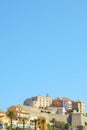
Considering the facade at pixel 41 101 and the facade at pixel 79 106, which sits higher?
the facade at pixel 41 101

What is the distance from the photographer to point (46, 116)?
110 metres

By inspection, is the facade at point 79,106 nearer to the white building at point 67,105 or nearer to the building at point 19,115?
the white building at point 67,105

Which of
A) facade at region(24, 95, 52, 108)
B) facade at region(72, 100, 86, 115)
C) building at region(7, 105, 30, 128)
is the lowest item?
building at region(7, 105, 30, 128)

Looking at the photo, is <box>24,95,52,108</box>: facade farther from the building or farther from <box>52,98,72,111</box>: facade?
the building

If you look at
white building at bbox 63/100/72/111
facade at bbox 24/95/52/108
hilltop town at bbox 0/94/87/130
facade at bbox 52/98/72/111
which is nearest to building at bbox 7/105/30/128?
hilltop town at bbox 0/94/87/130

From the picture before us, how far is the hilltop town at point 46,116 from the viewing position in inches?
3701

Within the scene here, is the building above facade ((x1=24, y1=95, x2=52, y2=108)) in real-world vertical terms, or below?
below

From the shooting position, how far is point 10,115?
93.0 metres

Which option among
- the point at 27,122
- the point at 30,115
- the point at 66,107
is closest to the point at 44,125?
the point at 27,122

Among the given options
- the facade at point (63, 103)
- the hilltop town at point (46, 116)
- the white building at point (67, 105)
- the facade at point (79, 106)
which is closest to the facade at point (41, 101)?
the hilltop town at point (46, 116)

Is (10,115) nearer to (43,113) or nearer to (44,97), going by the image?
(43,113)

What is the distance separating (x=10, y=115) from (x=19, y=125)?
3264 millimetres

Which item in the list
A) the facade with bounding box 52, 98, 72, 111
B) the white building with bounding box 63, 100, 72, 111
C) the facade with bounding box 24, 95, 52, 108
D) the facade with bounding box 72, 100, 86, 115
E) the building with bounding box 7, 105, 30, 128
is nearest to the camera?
the building with bounding box 7, 105, 30, 128

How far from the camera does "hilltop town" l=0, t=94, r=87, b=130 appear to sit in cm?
9400
